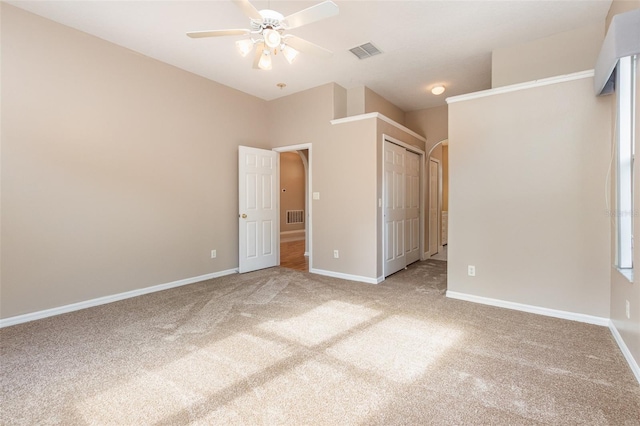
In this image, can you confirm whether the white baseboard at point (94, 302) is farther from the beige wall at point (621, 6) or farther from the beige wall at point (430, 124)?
the beige wall at point (621, 6)

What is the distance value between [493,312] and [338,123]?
3.18 metres

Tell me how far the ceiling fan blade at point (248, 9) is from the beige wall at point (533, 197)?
2.47m

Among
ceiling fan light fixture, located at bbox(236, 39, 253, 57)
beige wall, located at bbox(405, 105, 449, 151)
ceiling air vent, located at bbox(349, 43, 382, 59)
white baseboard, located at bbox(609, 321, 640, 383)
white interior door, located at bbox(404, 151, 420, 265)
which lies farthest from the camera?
beige wall, located at bbox(405, 105, 449, 151)

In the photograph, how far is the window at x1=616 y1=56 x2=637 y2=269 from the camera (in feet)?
6.93

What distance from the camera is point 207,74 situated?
420cm

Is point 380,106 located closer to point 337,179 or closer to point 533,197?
point 337,179

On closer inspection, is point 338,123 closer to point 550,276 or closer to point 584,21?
point 584,21

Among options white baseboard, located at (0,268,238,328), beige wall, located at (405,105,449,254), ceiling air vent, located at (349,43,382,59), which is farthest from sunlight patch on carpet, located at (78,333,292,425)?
beige wall, located at (405,105,449,254)

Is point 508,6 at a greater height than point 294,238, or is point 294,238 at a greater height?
point 508,6

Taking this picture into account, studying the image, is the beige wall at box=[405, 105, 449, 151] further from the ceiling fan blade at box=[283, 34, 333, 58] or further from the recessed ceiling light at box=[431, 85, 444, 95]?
the ceiling fan blade at box=[283, 34, 333, 58]

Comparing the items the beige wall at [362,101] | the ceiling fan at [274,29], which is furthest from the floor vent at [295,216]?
the ceiling fan at [274,29]

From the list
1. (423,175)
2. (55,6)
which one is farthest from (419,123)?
(55,6)

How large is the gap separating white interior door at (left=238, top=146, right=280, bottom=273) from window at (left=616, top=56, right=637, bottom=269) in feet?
14.0

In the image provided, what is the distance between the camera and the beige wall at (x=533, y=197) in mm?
2744
